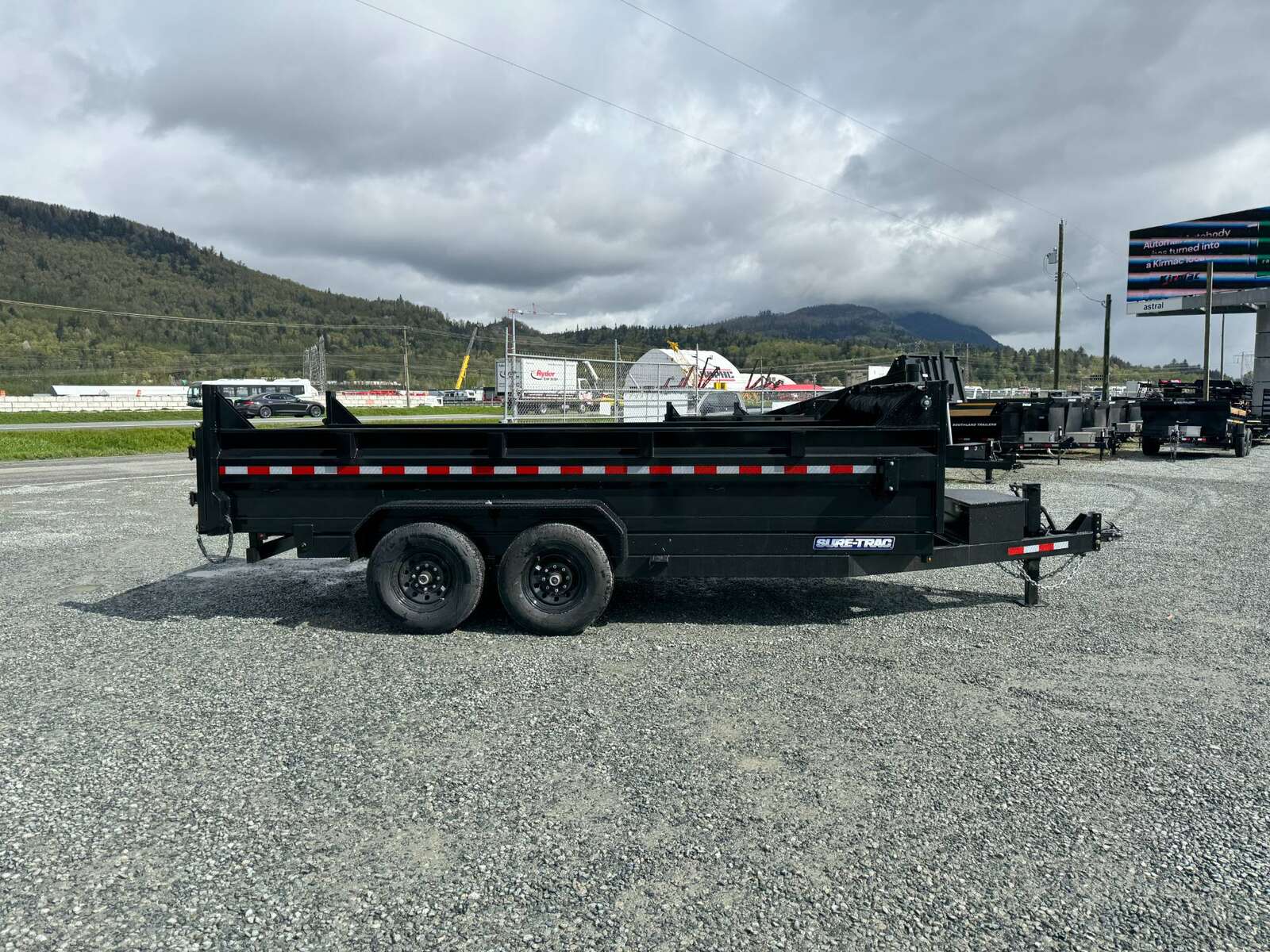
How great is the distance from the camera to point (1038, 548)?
20.5 feet

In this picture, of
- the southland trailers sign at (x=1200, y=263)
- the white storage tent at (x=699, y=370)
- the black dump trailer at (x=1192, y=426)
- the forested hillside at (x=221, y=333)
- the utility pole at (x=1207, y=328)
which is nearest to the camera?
the black dump trailer at (x=1192, y=426)

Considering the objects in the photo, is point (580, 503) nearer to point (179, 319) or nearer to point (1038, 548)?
point (1038, 548)

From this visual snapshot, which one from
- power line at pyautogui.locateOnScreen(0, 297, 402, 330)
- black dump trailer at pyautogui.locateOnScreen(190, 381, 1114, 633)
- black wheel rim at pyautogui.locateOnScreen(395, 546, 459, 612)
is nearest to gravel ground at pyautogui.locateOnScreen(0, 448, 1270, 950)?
black wheel rim at pyautogui.locateOnScreen(395, 546, 459, 612)

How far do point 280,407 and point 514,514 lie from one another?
4684 centimetres

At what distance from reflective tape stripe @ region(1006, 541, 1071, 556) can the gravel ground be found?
0.51 m

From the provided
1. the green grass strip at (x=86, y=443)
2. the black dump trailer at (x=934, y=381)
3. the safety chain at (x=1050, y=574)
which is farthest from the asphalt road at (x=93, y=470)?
the safety chain at (x=1050, y=574)

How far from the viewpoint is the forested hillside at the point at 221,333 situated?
77.8m

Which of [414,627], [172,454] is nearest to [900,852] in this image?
[414,627]

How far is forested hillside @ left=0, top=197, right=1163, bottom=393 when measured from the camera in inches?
3061

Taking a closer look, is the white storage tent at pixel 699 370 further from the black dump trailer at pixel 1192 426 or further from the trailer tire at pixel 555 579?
the trailer tire at pixel 555 579

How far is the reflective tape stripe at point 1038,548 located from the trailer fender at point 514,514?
9.67ft

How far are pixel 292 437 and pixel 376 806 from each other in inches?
129

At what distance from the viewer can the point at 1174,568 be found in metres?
7.92

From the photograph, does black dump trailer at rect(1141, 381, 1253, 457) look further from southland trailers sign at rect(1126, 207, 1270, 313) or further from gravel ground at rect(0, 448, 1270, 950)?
southland trailers sign at rect(1126, 207, 1270, 313)
